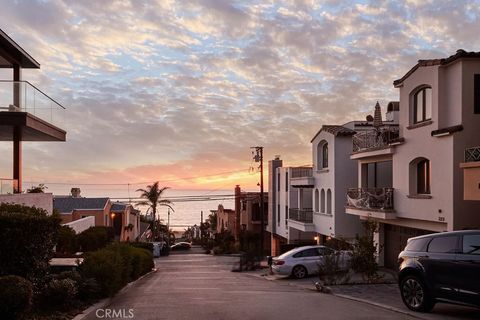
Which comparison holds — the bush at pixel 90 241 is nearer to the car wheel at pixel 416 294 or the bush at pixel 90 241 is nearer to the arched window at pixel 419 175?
the arched window at pixel 419 175

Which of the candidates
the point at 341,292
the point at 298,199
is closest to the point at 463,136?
the point at 341,292

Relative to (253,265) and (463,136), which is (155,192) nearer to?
(253,265)

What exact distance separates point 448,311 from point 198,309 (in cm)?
534

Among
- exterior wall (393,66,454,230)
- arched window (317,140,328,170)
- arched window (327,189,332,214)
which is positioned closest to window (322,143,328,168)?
arched window (317,140,328,170)

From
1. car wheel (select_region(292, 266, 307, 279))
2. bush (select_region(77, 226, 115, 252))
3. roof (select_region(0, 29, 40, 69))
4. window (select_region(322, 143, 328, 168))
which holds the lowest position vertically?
car wheel (select_region(292, 266, 307, 279))

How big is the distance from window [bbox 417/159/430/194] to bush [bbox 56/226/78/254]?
644 inches

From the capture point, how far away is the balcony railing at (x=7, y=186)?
19031 mm

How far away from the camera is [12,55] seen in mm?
21922

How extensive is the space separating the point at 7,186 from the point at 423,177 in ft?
52.3

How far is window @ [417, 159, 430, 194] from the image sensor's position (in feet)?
70.8

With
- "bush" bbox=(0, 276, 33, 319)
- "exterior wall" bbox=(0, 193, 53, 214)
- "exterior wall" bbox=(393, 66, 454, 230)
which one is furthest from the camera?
"exterior wall" bbox=(393, 66, 454, 230)

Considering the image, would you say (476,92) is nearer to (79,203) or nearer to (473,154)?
(473,154)

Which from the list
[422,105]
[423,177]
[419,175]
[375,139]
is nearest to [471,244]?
[422,105]

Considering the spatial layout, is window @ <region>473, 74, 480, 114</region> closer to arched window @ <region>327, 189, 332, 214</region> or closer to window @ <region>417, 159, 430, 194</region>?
window @ <region>417, 159, 430, 194</region>
